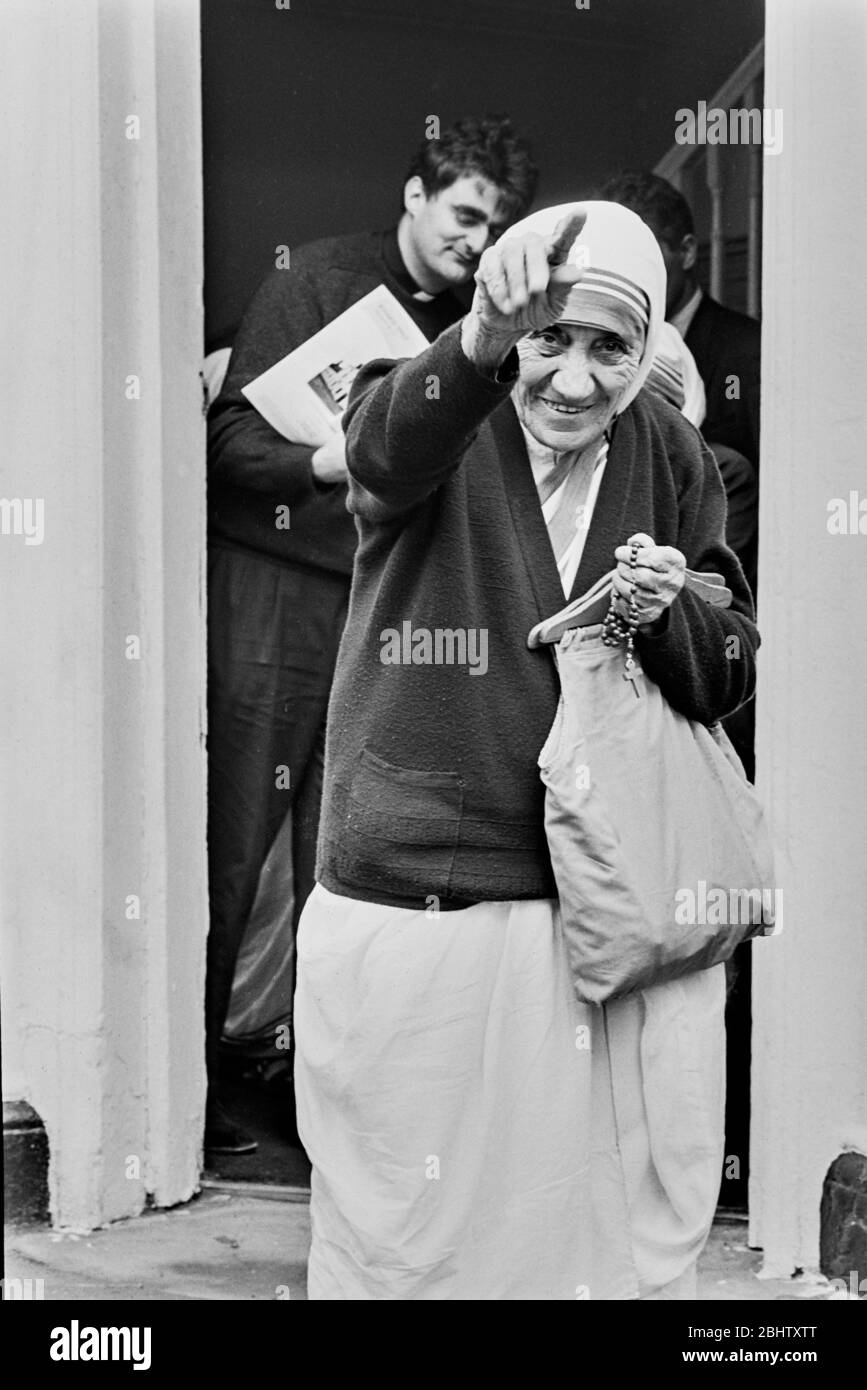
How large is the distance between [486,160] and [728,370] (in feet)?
2.09

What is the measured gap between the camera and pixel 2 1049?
374 cm

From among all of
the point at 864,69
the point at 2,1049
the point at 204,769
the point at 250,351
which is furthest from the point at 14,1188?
the point at 864,69

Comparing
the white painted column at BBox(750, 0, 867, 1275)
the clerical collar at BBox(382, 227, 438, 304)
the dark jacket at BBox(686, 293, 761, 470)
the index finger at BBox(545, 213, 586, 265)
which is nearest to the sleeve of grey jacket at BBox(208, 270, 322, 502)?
the clerical collar at BBox(382, 227, 438, 304)

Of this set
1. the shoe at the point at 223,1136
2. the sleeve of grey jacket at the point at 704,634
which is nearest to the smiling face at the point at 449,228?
the sleeve of grey jacket at the point at 704,634

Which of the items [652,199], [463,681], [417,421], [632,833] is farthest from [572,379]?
[652,199]

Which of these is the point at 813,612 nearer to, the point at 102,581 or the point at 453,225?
the point at 453,225

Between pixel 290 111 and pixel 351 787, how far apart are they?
166cm

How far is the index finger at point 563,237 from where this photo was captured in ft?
7.59

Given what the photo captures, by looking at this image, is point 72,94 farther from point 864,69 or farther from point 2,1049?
point 2,1049

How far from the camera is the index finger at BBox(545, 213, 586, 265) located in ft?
7.59

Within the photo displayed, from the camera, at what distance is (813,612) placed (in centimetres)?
364

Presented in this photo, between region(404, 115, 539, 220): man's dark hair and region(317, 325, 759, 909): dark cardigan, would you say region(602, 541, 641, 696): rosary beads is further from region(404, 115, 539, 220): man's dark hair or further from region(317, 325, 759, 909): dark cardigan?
region(404, 115, 539, 220): man's dark hair

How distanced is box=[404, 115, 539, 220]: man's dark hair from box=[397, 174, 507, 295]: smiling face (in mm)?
16

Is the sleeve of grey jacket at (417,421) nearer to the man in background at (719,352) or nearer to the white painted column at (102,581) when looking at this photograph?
the white painted column at (102,581)
